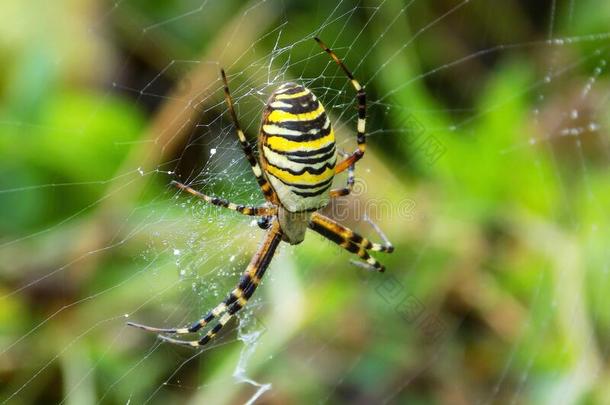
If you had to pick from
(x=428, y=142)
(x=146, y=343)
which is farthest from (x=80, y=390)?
(x=428, y=142)

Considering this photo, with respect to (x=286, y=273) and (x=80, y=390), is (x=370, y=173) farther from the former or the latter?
(x=80, y=390)

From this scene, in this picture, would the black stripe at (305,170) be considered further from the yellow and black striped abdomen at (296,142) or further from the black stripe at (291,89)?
the black stripe at (291,89)

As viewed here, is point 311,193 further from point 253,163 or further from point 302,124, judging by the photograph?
point 302,124

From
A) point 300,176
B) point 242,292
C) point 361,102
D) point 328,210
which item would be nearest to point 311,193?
point 300,176

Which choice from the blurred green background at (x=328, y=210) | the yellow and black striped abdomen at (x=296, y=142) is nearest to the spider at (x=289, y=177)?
the yellow and black striped abdomen at (x=296, y=142)

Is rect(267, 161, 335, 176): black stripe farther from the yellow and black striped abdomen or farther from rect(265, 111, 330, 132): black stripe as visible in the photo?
rect(265, 111, 330, 132): black stripe
